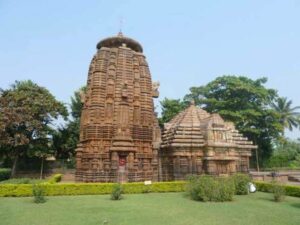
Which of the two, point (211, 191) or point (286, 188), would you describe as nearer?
point (211, 191)

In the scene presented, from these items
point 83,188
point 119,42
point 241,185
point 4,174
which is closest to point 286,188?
point 241,185

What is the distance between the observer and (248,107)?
1591 inches

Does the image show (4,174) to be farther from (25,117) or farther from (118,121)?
(118,121)

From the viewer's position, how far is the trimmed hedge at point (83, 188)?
16359 mm

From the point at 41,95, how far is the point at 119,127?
15363 mm

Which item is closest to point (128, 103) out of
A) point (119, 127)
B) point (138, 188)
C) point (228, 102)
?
point (119, 127)

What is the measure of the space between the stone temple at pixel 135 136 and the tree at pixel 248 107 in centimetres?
1650

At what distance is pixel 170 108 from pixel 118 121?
2016 centimetres

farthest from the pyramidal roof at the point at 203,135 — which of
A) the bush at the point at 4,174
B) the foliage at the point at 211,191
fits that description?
the bush at the point at 4,174

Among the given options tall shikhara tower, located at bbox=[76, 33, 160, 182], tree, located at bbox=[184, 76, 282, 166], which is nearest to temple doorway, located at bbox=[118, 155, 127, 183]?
tall shikhara tower, located at bbox=[76, 33, 160, 182]

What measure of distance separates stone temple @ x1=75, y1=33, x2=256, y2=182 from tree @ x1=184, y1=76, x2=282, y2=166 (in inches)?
649

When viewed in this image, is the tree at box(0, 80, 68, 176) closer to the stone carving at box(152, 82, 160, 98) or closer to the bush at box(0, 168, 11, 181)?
the bush at box(0, 168, 11, 181)

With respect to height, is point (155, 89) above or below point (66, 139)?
above

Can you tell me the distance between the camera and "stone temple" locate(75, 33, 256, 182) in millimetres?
21391
